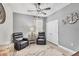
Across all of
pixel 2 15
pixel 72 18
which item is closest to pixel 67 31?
pixel 72 18

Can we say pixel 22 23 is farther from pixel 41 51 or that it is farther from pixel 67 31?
pixel 67 31

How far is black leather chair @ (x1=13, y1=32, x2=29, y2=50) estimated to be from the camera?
1.81m

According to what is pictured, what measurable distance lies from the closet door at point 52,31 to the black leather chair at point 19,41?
48 centimetres

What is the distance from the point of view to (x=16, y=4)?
183 centimetres

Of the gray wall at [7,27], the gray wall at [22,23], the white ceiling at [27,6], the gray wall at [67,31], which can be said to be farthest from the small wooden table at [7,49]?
the gray wall at [67,31]

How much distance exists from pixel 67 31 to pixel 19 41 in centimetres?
97

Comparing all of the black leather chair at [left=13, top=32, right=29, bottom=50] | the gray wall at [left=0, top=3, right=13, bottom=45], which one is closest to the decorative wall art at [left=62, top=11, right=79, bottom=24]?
the black leather chair at [left=13, top=32, right=29, bottom=50]

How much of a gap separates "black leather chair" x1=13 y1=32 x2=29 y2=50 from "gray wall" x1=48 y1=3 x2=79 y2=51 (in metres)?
0.69

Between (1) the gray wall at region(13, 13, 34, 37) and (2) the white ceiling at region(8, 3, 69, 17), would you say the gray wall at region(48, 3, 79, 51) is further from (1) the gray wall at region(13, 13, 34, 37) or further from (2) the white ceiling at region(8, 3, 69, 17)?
(1) the gray wall at region(13, 13, 34, 37)

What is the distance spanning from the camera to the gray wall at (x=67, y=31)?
1.77 m

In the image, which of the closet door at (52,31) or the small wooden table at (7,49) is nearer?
the small wooden table at (7,49)

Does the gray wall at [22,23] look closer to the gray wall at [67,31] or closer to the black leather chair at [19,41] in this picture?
the black leather chair at [19,41]

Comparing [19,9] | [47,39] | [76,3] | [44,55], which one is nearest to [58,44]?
[47,39]

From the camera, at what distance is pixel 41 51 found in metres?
1.88
